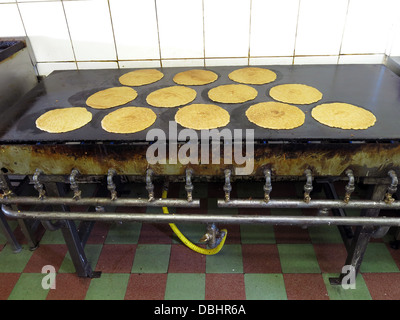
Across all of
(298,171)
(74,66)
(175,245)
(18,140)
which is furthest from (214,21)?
(175,245)

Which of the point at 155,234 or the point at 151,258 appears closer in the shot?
the point at 151,258

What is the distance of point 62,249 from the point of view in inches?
87.8

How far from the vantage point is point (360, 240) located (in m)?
1.76

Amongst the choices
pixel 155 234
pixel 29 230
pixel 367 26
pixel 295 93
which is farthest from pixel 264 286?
pixel 367 26

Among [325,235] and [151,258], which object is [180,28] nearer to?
[151,258]

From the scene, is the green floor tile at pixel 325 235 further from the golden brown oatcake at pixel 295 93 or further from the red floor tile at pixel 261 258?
the golden brown oatcake at pixel 295 93

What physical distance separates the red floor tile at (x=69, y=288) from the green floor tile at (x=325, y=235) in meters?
1.64

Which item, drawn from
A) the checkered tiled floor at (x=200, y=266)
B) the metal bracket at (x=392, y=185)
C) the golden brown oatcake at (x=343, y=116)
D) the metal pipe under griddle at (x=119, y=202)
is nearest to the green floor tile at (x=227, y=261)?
the checkered tiled floor at (x=200, y=266)

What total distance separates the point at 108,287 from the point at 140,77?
144 centimetres

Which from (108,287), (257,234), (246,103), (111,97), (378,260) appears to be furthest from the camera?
(257,234)

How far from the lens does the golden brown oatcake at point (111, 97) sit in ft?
5.80

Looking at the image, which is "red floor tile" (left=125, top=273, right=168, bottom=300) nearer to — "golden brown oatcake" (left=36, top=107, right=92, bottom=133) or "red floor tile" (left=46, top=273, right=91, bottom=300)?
"red floor tile" (left=46, top=273, right=91, bottom=300)

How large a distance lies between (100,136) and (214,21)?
1250 millimetres

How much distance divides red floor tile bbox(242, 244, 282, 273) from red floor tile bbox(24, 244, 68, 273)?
1.33 meters
